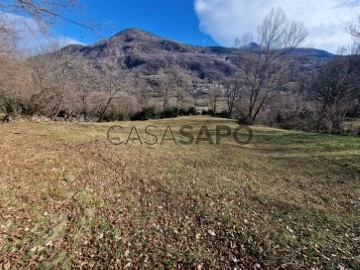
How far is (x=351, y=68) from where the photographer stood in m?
32.6

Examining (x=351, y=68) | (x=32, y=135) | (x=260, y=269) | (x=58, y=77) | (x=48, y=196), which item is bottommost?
(x=260, y=269)

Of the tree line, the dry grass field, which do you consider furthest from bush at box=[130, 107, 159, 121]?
the dry grass field

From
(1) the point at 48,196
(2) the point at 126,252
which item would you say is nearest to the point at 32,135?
(1) the point at 48,196

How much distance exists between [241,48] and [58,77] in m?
21.6

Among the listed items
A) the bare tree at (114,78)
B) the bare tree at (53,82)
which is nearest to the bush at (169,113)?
the bare tree at (114,78)

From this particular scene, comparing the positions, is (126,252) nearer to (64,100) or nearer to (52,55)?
(64,100)

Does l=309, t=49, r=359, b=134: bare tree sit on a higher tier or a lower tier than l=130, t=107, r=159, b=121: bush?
higher

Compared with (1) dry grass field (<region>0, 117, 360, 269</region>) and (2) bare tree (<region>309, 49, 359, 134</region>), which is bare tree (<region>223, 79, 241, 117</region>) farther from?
(1) dry grass field (<region>0, 117, 360, 269</region>)

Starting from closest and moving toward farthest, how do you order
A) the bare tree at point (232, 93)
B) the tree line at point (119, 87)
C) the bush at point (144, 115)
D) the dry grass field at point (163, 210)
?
1. the dry grass field at point (163, 210)
2. the tree line at point (119, 87)
3. the bush at point (144, 115)
4. the bare tree at point (232, 93)

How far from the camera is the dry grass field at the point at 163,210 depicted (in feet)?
13.3

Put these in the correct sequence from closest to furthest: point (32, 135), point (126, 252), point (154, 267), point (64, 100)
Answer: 1. point (154, 267)
2. point (126, 252)
3. point (32, 135)
4. point (64, 100)

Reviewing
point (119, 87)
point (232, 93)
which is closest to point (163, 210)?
point (119, 87)

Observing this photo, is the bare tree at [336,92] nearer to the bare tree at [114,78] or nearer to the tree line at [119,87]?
the tree line at [119,87]

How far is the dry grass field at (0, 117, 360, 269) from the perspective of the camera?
404cm
